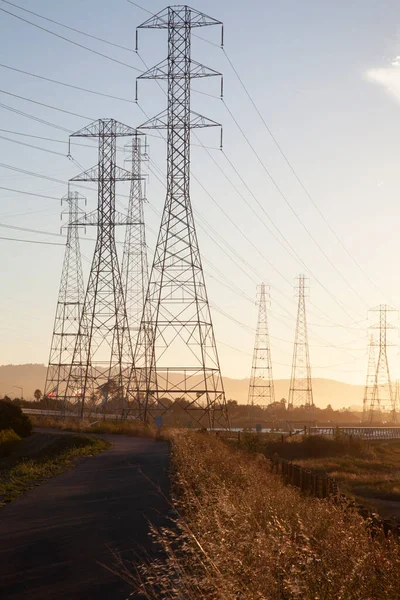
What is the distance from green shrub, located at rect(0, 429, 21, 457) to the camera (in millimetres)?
48875

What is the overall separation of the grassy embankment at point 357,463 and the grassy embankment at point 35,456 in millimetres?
10163

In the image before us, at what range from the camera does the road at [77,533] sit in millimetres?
11070

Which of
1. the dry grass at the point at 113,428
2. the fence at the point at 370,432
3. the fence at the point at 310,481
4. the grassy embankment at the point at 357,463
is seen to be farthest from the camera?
the fence at the point at 370,432

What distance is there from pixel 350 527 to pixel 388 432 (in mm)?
75951

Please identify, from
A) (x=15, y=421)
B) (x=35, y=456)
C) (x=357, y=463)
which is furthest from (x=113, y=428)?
(x=357, y=463)

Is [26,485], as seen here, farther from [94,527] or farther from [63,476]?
[94,527]

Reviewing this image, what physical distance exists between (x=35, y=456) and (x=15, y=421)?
1335 cm

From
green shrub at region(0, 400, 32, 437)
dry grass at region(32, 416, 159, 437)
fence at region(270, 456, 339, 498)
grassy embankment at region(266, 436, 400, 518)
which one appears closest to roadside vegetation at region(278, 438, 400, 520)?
grassy embankment at region(266, 436, 400, 518)

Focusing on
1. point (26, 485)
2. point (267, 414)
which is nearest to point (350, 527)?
point (26, 485)

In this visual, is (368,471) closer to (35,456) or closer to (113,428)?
(35,456)

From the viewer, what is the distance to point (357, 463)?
47.9 meters

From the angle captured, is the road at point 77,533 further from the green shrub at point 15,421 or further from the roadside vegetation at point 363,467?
the green shrub at point 15,421

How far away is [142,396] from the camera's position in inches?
2867

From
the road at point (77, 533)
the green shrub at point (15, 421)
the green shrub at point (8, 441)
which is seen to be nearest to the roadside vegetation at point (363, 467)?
the road at point (77, 533)
